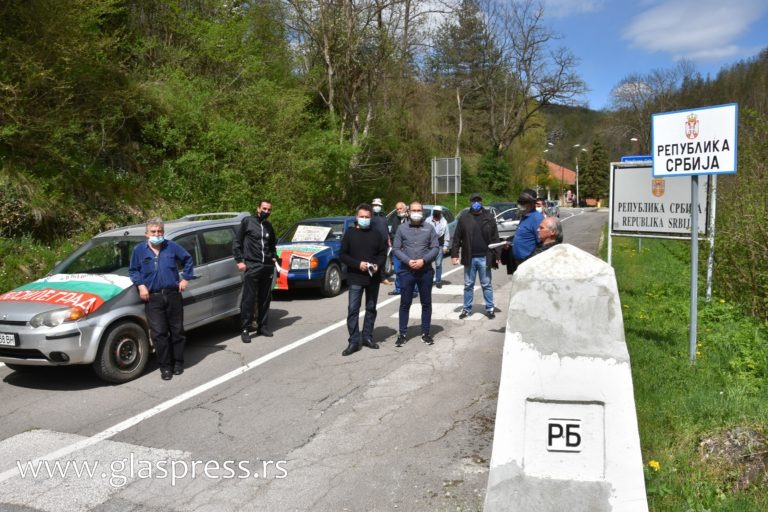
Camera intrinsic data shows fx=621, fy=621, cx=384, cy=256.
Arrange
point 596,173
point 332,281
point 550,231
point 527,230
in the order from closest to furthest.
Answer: point 550,231
point 527,230
point 332,281
point 596,173

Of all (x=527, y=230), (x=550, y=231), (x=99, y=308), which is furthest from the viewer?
(x=527, y=230)

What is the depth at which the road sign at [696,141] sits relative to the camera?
5.83 meters

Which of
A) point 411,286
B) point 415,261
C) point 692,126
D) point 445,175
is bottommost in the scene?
point 411,286

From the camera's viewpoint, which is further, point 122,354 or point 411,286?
point 411,286

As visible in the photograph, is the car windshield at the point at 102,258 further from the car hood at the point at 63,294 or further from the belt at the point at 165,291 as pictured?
the belt at the point at 165,291

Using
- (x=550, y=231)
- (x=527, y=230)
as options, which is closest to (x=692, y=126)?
(x=550, y=231)

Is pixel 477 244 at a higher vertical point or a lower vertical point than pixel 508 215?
higher

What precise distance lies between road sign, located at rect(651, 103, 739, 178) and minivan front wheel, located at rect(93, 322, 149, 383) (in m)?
5.79

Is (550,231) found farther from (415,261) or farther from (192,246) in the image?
(192,246)

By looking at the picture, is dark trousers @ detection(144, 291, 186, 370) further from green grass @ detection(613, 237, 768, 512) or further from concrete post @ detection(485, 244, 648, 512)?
green grass @ detection(613, 237, 768, 512)

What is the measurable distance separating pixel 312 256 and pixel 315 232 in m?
1.05

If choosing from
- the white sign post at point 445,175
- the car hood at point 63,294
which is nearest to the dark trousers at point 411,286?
the car hood at point 63,294

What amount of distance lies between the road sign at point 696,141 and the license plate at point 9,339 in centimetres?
668

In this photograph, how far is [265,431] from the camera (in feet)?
17.1
